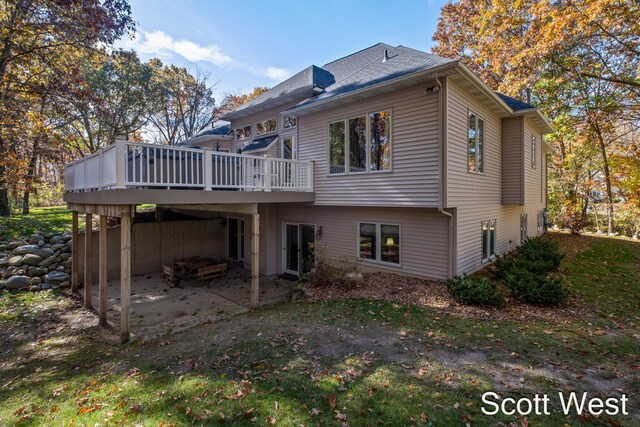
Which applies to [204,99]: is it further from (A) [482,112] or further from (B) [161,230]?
(A) [482,112]

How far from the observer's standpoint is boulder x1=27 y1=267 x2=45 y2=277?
10.2 meters

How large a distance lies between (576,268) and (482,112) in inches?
252

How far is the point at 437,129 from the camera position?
7.48 metres

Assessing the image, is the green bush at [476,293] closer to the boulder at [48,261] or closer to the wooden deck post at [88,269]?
the wooden deck post at [88,269]

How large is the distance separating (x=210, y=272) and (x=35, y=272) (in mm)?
5831

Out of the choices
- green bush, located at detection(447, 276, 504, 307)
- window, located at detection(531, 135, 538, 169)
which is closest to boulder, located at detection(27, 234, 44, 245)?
green bush, located at detection(447, 276, 504, 307)

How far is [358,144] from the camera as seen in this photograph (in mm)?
9133

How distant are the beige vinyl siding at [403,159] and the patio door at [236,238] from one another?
631cm

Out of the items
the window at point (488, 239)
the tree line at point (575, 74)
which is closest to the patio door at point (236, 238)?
the window at point (488, 239)

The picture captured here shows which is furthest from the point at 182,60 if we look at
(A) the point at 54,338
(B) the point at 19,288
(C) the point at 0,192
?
(A) the point at 54,338

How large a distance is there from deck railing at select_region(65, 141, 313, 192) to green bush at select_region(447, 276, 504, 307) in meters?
5.51

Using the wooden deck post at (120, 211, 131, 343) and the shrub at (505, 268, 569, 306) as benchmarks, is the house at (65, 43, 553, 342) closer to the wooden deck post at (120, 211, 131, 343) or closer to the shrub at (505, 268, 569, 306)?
the wooden deck post at (120, 211, 131, 343)

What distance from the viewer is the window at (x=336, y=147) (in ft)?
31.2

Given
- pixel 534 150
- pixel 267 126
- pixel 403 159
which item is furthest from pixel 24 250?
pixel 534 150
